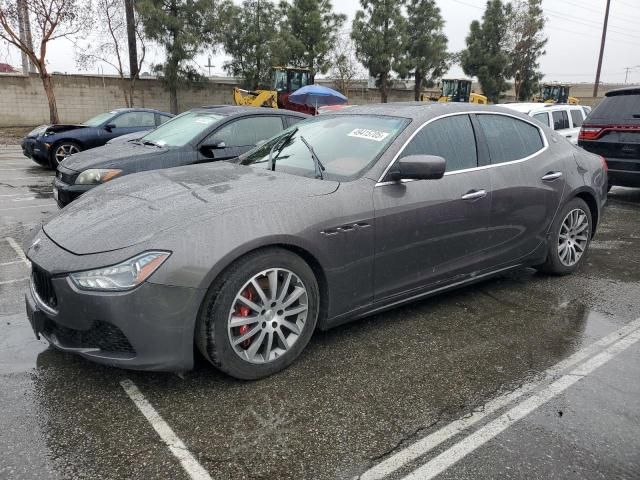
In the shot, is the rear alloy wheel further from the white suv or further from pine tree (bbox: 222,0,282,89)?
pine tree (bbox: 222,0,282,89)

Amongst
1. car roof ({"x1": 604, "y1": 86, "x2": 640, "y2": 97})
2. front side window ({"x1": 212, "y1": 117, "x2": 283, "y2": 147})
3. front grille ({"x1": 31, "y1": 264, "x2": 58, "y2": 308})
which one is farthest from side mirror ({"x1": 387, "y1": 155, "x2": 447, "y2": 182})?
car roof ({"x1": 604, "y1": 86, "x2": 640, "y2": 97})

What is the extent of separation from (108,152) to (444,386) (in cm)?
512

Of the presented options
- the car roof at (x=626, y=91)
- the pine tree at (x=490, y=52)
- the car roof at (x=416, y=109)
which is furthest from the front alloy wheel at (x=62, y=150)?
the pine tree at (x=490, y=52)

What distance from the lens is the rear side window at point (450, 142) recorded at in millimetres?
3545

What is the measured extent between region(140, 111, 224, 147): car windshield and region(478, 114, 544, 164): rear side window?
3576mm

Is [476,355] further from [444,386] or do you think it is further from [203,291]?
[203,291]

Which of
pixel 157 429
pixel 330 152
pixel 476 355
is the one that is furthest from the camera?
pixel 330 152

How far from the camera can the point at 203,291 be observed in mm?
2578

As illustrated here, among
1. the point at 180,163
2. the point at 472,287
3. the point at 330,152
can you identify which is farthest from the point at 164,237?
the point at 180,163

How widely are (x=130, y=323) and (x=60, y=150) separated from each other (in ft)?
33.2

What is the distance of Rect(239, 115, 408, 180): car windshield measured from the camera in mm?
3412

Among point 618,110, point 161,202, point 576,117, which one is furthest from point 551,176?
point 576,117

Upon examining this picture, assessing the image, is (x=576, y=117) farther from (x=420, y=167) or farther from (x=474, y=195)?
(x=420, y=167)

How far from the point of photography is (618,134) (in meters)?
7.57
